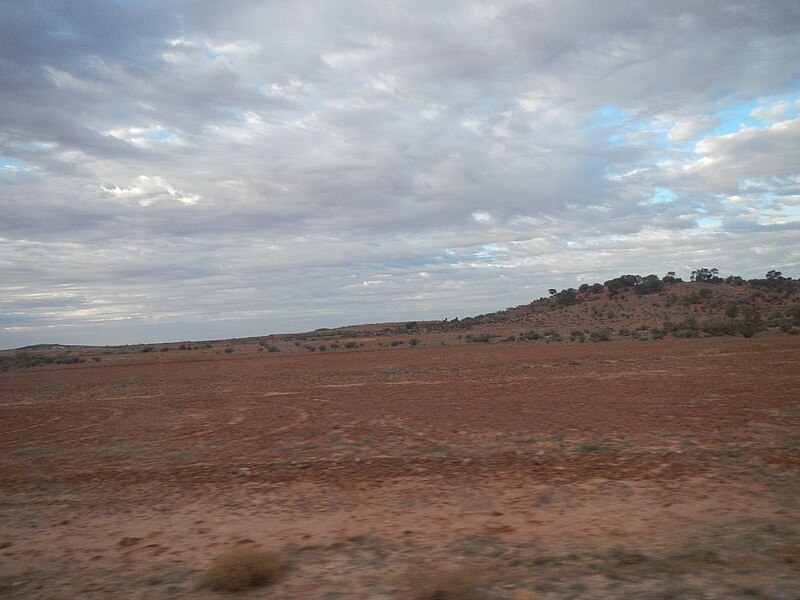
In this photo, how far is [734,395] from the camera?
58.4ft

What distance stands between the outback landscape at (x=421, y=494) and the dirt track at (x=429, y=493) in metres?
0.04

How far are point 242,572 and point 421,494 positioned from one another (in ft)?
12.5

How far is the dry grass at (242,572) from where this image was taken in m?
5.83

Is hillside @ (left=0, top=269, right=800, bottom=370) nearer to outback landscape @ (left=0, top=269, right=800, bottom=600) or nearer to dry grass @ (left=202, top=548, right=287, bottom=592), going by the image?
outback landscape @ (left=0, top=269, right=800, bottom=600)

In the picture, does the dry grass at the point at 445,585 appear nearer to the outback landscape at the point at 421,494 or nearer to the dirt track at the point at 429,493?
the outback landscape at the point at 421,494

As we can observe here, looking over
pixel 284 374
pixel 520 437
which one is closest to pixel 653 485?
pixel 520 437

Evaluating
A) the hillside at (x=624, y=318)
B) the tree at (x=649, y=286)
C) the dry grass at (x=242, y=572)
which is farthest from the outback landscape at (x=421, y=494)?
the tree at (x=649, y=286)

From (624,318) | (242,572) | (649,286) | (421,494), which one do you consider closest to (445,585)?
(242,572)

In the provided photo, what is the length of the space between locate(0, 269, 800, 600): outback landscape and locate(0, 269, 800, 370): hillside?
31266mm

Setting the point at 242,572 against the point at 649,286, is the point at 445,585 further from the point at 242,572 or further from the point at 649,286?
the point at 649,286

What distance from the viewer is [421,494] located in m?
9.20

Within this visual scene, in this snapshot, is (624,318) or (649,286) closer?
(624,318)

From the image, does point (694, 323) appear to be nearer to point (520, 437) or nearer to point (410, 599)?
point (520, 437)

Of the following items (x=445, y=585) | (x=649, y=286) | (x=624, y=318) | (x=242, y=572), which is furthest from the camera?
(x=649, y=286)
